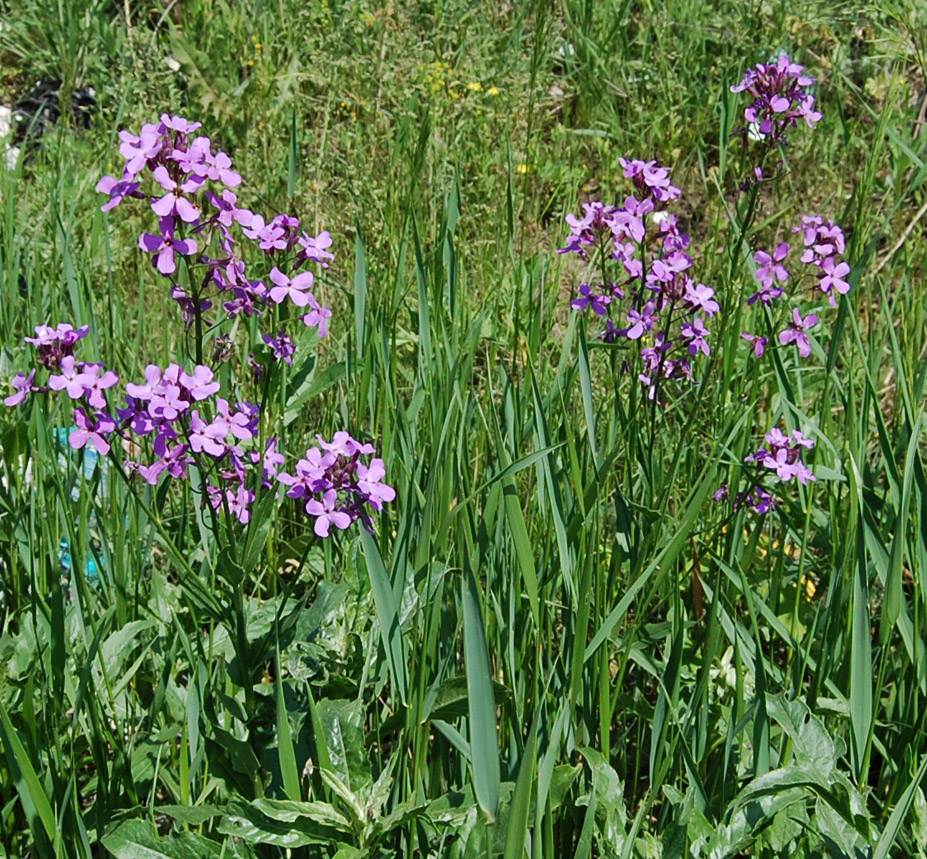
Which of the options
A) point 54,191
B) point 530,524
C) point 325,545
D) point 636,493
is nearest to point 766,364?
point 636,493

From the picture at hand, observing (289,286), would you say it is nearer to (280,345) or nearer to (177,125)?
(280,345)

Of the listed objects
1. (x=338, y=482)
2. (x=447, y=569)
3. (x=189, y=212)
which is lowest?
(x=447, y=569)

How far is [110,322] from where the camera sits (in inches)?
73.2

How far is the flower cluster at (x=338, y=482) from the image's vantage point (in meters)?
1.20

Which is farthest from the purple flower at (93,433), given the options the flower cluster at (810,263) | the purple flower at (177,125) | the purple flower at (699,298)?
the flower cluster at (810,263)

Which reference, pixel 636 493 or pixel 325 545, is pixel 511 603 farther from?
pixel 636 493

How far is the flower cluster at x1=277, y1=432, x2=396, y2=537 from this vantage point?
1201 mm

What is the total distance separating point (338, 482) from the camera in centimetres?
121

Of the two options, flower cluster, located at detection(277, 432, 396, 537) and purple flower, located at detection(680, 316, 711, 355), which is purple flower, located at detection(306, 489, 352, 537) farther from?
purple flower, located at detection(680, 316, 711, 355)

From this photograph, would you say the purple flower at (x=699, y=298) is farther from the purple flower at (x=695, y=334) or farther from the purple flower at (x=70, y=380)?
the purple flower at (x=70, y=380)

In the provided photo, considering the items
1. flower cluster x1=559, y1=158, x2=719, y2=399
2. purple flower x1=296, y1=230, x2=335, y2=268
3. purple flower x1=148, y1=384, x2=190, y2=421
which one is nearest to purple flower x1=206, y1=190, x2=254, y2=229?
purple flower x1=296, y1=230, x2=335, y2=268

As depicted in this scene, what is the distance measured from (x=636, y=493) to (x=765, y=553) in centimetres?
44

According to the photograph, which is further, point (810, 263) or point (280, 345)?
point (810, 263)

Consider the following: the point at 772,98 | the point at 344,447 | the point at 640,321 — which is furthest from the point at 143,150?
the point at 772,98
